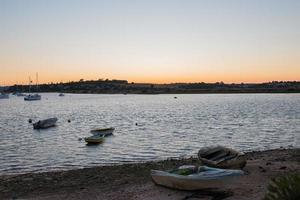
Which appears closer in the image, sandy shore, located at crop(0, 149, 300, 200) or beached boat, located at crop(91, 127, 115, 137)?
sandy shore, located at crop(0, 149, 300, 200)

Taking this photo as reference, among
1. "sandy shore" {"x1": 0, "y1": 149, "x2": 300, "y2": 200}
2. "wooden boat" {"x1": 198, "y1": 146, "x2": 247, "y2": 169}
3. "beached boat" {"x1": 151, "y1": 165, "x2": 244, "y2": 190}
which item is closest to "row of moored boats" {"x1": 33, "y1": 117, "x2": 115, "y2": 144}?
"sandy shore" {"x1": 0, "y1": 149, "x2": 300, "y2": 200}

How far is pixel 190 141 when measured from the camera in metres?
39.2

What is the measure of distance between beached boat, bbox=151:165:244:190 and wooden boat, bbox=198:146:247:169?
1890 mm

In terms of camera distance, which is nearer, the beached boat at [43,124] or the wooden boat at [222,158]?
the wooden boat at [222,158]

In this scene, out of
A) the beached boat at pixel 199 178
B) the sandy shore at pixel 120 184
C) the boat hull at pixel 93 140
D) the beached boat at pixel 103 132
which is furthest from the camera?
the beached boat at pixel 103 132

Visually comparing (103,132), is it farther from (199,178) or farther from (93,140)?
(199,178)

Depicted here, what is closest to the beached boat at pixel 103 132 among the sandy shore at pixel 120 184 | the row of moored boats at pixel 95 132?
the row of moored boats at pixel 95 132

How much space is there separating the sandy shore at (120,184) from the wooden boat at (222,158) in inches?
19.6

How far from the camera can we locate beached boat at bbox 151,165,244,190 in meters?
14.1

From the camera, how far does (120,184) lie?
18000mm

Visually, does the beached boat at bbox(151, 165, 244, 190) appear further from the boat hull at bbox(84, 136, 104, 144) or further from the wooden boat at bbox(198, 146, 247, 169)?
the boat hull at bbox(84, 136, 104, 144)

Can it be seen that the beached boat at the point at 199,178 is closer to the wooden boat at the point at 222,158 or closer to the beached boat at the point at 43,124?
the wooden boat at the point at 222,158

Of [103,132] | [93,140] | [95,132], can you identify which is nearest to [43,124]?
[95,132]

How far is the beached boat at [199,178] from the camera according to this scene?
14055mm
